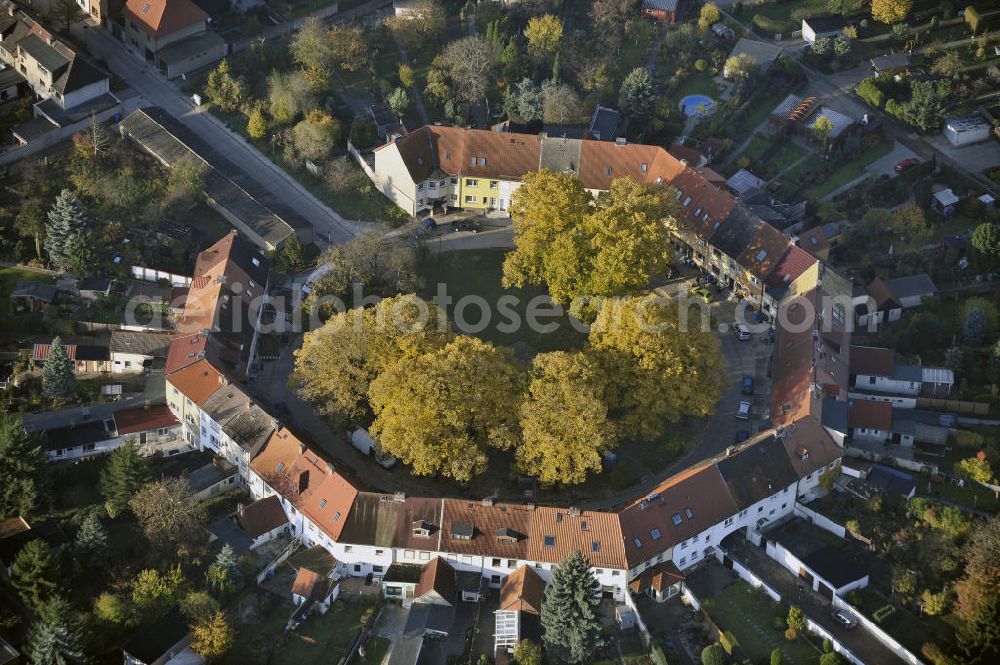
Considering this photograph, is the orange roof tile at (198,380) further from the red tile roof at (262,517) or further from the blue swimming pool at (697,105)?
the blue swimming pool at (697,105)

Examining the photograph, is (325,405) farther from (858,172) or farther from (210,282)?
(858,172)

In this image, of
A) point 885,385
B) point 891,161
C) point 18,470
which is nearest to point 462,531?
point 18,470

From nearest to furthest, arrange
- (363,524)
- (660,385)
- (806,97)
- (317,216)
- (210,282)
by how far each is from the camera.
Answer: (363,524)
(660,385)
(210,282)
(317,216)
(806,97)

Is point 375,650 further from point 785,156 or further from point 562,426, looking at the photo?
point 785,156

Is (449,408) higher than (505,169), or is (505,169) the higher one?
(505,169)

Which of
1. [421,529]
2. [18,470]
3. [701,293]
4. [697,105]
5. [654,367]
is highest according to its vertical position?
[697,105]

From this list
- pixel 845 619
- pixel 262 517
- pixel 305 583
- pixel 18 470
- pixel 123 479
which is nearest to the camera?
pixel 845 619

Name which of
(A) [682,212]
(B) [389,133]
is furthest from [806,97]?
(B) [389,133]
